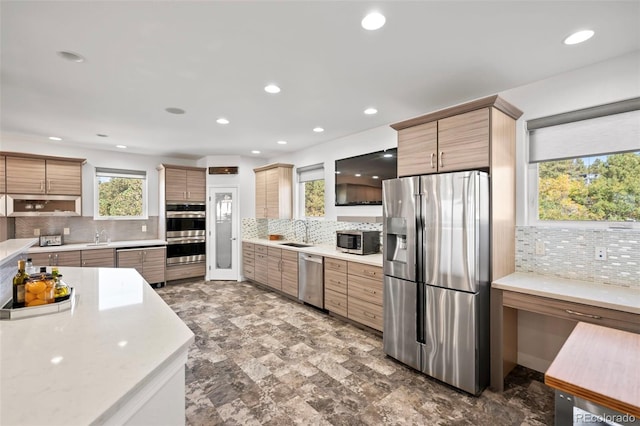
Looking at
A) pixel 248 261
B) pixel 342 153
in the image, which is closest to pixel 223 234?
pixel 248 261

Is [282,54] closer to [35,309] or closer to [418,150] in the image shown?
[418,150]

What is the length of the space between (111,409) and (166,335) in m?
0.49

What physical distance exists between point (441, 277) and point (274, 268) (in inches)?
129

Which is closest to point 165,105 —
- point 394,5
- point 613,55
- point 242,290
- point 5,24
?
point 5,24

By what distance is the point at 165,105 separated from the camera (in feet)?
10.7

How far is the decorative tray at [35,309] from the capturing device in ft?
5.04

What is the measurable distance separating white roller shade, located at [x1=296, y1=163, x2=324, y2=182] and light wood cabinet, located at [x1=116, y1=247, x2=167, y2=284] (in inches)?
118

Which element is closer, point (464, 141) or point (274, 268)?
point (464, 141)

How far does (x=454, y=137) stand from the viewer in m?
2.59

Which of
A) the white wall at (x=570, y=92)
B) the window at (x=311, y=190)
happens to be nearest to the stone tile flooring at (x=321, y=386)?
the white wall at (x=570, y=92)

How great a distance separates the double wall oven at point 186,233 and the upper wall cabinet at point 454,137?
4.57 meters

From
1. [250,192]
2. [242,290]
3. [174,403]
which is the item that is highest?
[250,192]

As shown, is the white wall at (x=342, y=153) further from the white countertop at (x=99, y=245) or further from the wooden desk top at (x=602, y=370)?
the white countertop at (x=99, y=245)

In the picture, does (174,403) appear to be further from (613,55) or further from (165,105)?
(613,55)
